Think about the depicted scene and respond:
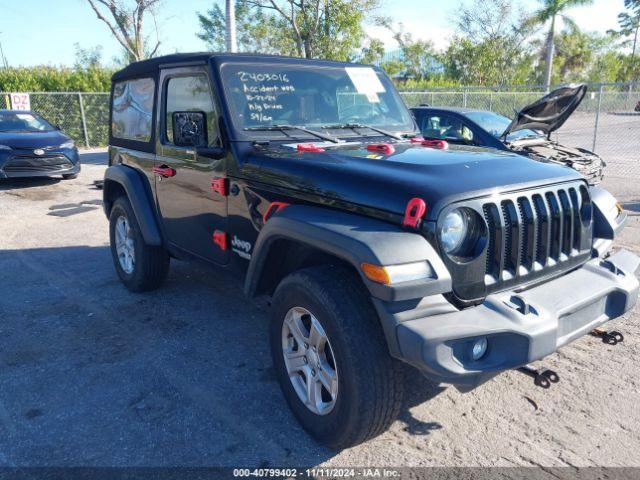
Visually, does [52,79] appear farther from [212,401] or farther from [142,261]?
[212,401]

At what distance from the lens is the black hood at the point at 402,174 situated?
2.49 meters

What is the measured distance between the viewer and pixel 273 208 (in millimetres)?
3115

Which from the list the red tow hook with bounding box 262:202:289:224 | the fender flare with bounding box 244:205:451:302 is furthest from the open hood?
the fender flare with bounding box 244:205:451:302

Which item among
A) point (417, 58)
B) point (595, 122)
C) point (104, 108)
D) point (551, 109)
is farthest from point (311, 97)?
point (417, 58)

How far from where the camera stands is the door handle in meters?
4.05

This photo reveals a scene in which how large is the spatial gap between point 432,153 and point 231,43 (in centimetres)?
1079

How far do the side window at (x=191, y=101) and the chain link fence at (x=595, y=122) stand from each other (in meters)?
10.4

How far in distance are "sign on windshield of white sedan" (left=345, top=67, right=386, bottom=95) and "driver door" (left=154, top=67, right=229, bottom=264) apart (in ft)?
3.87

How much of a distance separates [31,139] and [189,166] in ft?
29.0

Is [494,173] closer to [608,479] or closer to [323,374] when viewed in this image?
[323,374]

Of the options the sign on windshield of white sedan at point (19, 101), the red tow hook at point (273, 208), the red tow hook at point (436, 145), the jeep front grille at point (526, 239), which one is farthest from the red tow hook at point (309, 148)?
the sign on windshield of white sedan at point (19, 101)

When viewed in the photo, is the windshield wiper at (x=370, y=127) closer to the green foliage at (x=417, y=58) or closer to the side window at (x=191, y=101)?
the side window at (x=191, y=101)

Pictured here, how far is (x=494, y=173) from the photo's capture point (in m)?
2.71

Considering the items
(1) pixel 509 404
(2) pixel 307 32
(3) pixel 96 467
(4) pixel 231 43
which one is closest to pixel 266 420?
(3) pixel 96 467
